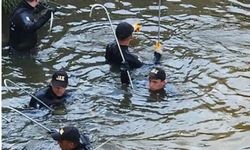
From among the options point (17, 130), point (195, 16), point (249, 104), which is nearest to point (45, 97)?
point (17, 130)

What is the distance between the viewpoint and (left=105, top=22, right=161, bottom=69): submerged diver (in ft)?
27.9

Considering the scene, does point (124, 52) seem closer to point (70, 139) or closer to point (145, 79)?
point (145, 79)

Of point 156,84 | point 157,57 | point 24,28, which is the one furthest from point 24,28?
point 156,84

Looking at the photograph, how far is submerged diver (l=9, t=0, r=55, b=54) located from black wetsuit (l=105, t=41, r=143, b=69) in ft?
4.56

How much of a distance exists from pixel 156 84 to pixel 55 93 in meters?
1.63

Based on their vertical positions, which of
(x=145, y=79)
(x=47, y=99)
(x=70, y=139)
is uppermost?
(x=70, y=139)

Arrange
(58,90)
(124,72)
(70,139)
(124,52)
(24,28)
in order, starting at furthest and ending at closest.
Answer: (24,28) → (124,52) → (124,72) → (58,90) → (70,139)

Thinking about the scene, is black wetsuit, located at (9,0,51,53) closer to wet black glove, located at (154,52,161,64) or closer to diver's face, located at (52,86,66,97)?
wet black glove, located at (154,52,161,64)

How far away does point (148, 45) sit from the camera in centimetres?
981

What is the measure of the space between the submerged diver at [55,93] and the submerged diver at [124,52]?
149 centimetres

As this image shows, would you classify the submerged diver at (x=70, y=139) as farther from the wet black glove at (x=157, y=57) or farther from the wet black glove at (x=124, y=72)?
the wet black glove at (x=157, y=57)

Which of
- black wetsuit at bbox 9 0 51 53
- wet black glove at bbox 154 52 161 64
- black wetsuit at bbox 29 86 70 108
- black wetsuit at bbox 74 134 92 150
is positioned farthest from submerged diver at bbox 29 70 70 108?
black wetsuit at bbox 9 0 51 53

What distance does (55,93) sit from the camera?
23.4 ft

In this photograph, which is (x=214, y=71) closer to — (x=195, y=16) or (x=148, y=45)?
(x=148, y=45)
